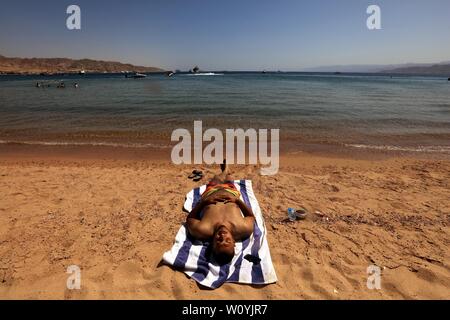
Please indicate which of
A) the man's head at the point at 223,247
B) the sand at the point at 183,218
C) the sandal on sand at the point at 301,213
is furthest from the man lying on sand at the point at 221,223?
the sandal on sand at the point at 301,213

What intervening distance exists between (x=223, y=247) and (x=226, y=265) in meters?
0.31

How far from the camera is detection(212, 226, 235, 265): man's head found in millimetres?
4012

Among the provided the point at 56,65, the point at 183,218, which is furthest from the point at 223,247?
the point at 56,65

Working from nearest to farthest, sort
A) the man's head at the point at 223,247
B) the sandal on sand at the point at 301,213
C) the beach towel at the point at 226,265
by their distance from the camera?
the beach towel at the point at 226,265 < the man's head at the point at 223,247 < the sandal on sand at the point at 301,213

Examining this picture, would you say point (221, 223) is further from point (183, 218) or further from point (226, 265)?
point (183, 218)

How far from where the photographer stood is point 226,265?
407 centimetres

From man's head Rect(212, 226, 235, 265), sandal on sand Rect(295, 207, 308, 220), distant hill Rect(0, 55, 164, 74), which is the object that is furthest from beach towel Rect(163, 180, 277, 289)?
distant hill Rect(0, 55, 164, 74)

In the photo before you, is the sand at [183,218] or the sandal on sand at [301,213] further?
A: the sandal on sand at [301,213]

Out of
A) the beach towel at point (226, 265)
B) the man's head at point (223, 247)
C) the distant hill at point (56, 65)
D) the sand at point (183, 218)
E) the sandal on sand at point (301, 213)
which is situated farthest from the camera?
the distant hill at point (56, 65)

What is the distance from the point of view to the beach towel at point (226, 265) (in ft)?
12.6

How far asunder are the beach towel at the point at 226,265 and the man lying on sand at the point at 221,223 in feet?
0.45

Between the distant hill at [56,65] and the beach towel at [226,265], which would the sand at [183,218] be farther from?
the distant hill at [56,65]

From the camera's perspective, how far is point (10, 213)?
5.31m
